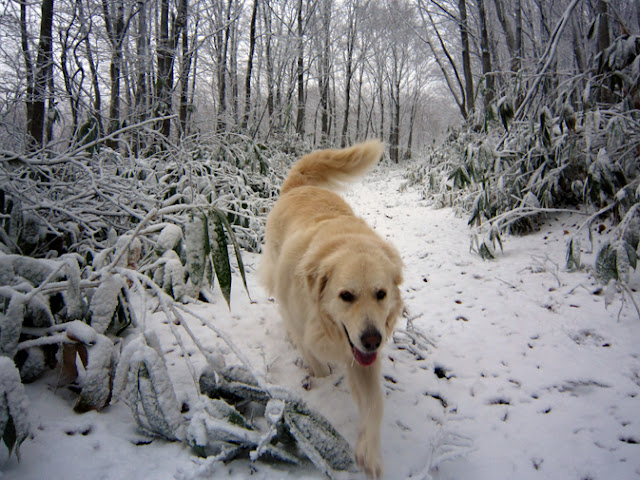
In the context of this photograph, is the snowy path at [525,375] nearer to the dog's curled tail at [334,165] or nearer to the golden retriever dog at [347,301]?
the golden retriever dog at [347,301]

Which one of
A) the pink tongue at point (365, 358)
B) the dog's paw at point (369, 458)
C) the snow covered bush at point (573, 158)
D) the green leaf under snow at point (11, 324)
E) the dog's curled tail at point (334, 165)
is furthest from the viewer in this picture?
the dog's curled tail at point (334, 165)

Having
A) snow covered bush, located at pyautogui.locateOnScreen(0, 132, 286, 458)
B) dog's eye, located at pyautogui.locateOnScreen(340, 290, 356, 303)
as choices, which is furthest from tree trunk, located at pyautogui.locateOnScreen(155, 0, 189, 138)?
dog's eye, located at pyautogui.locateOnScreen(340, 290, 356, 303)

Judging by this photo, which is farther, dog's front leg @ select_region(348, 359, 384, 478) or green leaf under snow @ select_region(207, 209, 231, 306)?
green leaf under snow @ select_region(207, 209, 231, 306)

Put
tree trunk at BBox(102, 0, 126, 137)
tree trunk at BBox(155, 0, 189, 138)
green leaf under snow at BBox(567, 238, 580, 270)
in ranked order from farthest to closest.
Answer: tree trunk at BBox(102, 0, 126, 137) → tree trunk at BBox(155, 0, 189, 138) → green leaf under snow at BBox(567, 238, 580, 270)

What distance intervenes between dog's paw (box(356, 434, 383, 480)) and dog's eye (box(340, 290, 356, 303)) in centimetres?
54

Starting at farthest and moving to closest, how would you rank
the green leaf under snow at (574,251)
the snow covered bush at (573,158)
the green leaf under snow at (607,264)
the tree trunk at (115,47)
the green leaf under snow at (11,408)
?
the tree trunk at (115,47) < the green leaf under snow at (574,251) < the snow covered bush at (573,158) < the green leaf under snow at (607,264) < the green leaf under snow at (11,408)

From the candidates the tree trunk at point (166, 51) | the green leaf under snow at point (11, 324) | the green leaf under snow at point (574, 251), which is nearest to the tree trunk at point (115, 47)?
the tree trunk at point (166, 51)

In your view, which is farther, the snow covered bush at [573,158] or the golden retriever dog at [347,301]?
the snow covered bush at [573,158]

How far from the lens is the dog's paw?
1.18 meters

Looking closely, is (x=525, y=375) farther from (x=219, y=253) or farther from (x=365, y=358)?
(x=219, y=253)

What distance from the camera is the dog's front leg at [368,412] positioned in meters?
1.19

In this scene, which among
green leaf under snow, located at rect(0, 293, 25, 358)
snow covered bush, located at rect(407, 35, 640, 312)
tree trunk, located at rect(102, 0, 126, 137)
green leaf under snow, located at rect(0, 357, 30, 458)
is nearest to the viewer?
green leaf under snow, located at rect(0, 357, 30, 458)

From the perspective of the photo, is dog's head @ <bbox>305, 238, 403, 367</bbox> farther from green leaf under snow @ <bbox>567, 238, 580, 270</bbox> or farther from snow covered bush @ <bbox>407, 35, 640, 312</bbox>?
green leaf under snow @ <bbox>567, 238, 580, 270</bbox>

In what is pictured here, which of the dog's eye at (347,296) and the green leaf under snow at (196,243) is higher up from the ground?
the green leaf under snow at (196,243)
